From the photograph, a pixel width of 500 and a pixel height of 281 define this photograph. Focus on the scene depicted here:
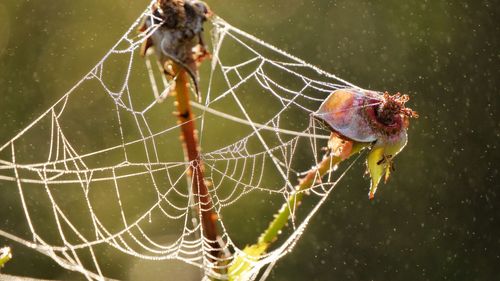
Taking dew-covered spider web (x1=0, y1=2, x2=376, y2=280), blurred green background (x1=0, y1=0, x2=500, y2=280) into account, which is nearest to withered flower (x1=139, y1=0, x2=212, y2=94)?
dew-covered spider web (x1=0, y1=2, x2=376, y2=280)

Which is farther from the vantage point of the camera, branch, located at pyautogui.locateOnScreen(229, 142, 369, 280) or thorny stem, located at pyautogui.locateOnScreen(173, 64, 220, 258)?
branch, located at pyautogui.locateOnScreen(229, 142, 369, 280)

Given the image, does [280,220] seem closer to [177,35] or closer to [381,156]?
[381,156]

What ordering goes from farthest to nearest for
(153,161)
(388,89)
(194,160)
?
(388,89) < (153,161) < (194,160)

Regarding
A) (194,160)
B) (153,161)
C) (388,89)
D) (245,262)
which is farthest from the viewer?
(388,89)

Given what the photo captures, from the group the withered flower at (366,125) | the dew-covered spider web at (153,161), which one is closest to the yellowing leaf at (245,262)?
the withered flower at (366,125)

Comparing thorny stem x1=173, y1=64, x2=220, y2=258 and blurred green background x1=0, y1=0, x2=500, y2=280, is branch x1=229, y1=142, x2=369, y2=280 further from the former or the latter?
blurred green background x1=0, y1=0, x2=500, y2=280

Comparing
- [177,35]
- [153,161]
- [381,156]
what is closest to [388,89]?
[153,161]

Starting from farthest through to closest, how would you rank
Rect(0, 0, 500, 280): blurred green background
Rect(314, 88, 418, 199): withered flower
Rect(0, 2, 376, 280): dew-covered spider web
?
Rect(0, 0, 500, 280): blurred green background, Rect(0, 2, 376, 280): dew-covered spider web, Rect(314, 88, 418, 199): withered flower
